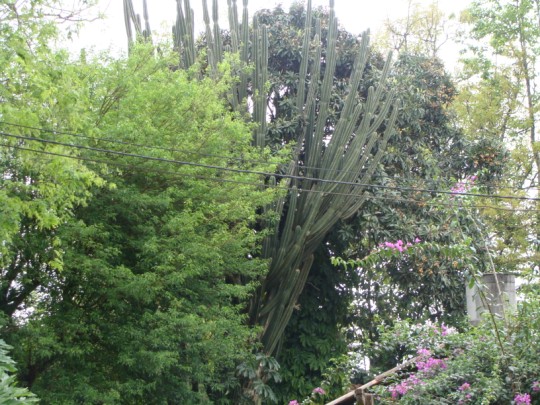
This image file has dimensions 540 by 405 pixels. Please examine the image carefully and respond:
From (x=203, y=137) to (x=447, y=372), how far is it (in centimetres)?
592

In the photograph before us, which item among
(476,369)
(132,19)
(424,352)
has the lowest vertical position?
(476,369)

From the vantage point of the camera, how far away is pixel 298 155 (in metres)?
16.5

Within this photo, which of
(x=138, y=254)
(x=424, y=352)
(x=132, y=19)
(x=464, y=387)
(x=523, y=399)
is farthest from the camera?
(x=132, y=19)

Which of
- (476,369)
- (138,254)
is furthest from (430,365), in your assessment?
(138,254)

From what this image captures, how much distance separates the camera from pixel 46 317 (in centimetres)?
1138

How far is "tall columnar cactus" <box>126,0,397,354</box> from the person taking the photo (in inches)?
601

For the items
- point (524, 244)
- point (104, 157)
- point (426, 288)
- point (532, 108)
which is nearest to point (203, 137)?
point (104, 157)

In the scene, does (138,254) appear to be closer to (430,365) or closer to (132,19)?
(430,365)

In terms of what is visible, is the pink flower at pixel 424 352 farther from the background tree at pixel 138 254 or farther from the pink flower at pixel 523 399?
the background tree at pixel 138 254

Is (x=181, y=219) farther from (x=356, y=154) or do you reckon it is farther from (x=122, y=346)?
(x=356, y=154)

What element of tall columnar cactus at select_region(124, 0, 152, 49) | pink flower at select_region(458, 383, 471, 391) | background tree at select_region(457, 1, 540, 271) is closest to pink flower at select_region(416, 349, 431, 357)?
pink flower at select_region(458, 383, 471, 391)

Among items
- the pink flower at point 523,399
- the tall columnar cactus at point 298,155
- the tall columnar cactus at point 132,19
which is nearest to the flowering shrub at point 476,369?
the pink flower at point 523,399

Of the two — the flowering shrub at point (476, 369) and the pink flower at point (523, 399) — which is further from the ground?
the flowering shrub at point (476, 369)

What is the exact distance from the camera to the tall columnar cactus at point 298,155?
601 inches
